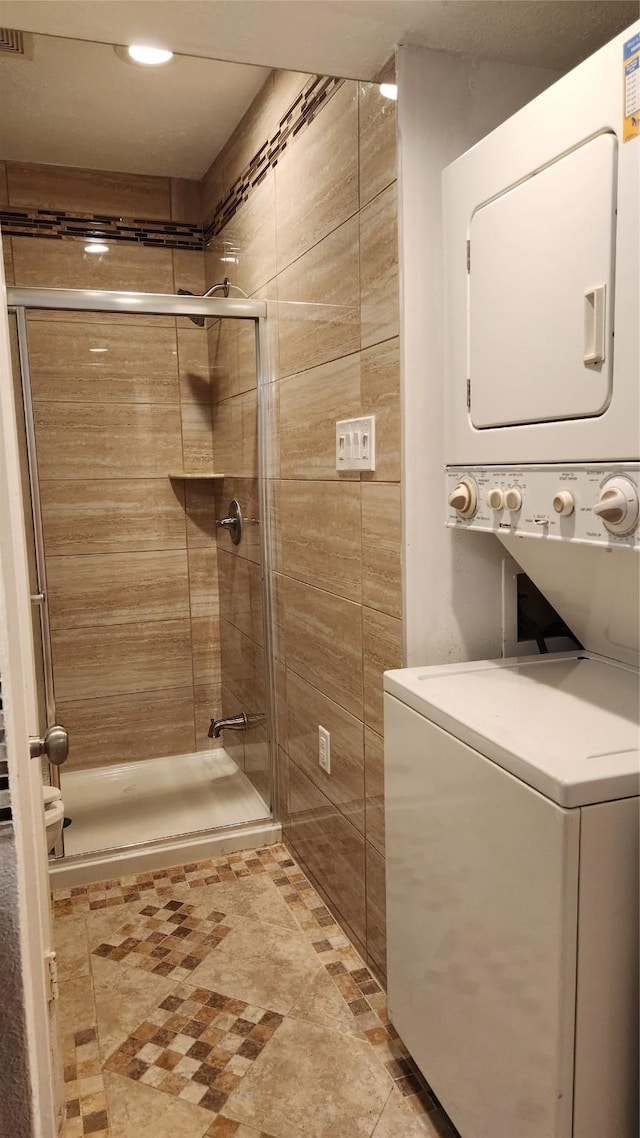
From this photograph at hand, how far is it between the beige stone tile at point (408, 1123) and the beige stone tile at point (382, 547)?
96 centimetres

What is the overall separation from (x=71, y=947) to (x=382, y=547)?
1340mm

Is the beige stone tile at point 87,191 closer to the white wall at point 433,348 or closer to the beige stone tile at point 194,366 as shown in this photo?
the beige stone tile at point 194,366

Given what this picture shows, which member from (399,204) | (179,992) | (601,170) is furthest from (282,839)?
(601,170)

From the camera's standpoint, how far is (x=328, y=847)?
6.80ft

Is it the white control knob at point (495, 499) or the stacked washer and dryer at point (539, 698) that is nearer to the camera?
the stacked washer and dryer at point (539, 698)

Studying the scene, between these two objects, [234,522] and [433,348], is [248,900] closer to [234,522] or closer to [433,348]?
[234,522]

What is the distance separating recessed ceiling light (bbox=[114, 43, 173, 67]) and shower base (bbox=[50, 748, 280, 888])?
2.29 metres

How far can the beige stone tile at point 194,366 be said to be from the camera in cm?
301

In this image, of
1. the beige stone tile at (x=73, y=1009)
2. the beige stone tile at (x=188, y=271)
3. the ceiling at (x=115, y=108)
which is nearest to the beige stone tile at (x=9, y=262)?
the ceiling at (x=115, y=108)

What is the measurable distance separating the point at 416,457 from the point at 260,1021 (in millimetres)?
1296

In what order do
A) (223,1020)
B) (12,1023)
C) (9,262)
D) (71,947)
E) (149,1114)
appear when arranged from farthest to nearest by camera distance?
(9,262) < (71,947) < (223,1020) < (149,1114) < (12,1023)

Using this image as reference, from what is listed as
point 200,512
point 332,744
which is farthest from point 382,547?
point 200,512

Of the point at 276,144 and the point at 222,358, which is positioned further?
the point at 222,358

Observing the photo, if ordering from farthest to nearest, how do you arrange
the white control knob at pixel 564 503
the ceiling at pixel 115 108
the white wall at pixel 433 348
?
the ceiling at pixel 115 108
the white wall at pixel 433 348
the white control knob at pixel 564 503
